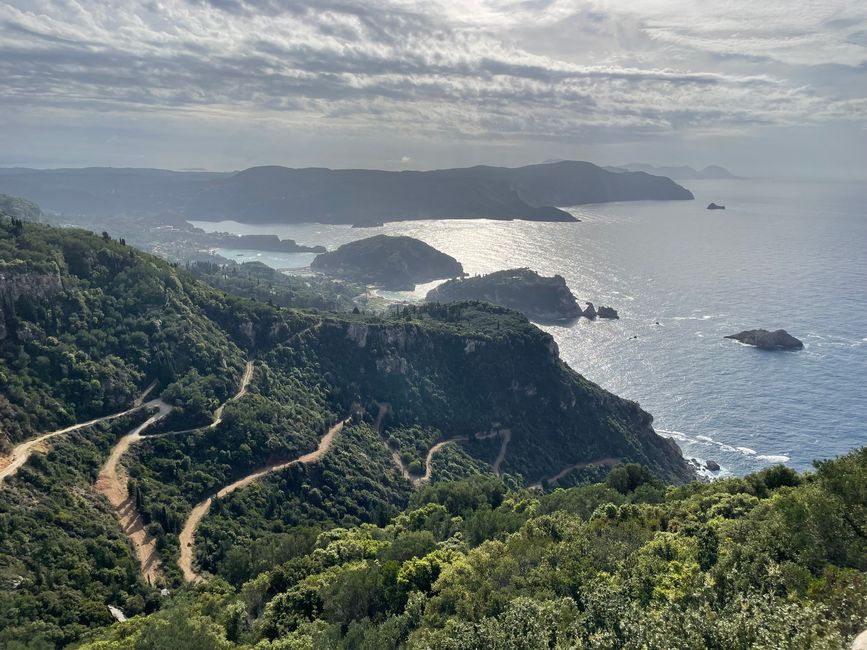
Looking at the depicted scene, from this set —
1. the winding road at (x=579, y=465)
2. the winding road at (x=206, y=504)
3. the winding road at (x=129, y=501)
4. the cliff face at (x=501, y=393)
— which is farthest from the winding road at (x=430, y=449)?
the winding road at (x=129, y=501)

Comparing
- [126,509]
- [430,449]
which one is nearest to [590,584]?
[126,509]

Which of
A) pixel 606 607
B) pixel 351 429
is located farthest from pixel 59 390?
pixel 606 607

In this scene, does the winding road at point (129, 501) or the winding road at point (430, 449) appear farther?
the winding road at point (430, 449)

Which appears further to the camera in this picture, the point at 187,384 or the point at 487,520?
the point at 187,384

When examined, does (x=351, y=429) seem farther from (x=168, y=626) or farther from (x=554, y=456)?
(x=168, y=626)

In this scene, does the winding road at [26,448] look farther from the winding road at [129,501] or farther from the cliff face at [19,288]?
the cliff face at [19,288]
